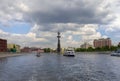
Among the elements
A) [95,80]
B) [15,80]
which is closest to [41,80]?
[15,80]

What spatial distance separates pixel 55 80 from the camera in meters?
27.7

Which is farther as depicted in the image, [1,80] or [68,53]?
[68,53]

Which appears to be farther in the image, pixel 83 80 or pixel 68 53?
pixel 68 53

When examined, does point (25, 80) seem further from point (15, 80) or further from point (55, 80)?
point (55, 80)

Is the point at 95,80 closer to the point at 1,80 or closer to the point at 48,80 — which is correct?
the point at 48,80

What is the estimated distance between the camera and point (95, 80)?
2791 cm

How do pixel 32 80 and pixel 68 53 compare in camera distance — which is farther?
pixel 68 53

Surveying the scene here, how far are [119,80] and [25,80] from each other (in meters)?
11.0

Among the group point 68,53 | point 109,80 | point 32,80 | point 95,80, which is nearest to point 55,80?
point 32,80

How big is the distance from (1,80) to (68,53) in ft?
361

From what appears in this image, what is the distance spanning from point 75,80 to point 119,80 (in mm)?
5291

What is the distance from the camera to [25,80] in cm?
2803

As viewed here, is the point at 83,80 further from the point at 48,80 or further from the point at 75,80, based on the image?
the point at 48,80

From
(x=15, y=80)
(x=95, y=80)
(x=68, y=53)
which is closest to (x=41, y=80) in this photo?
(x=15, y=80)
